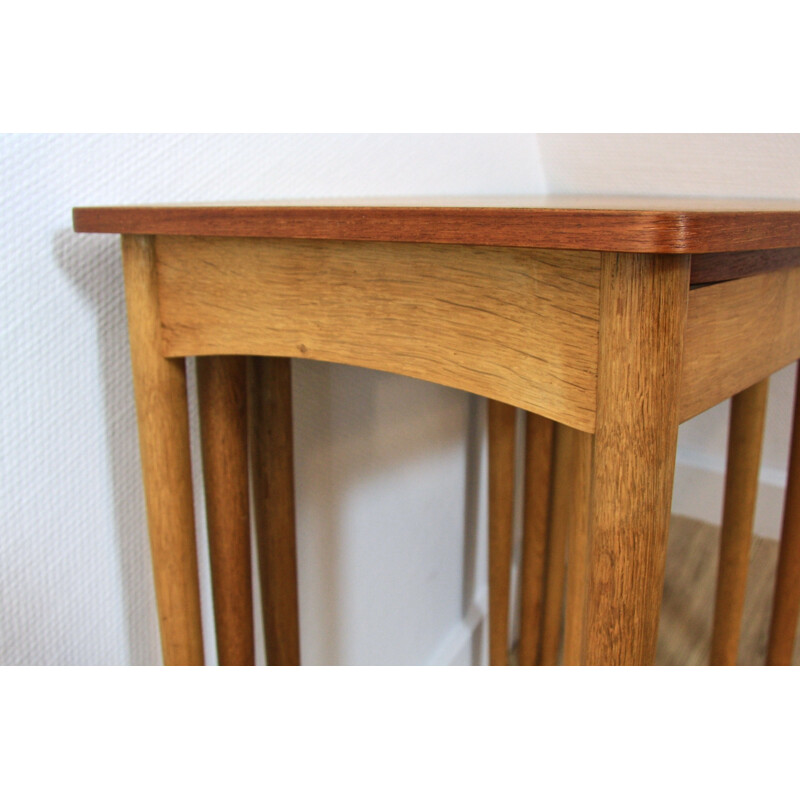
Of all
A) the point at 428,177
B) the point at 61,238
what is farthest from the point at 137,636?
the point at 428,177

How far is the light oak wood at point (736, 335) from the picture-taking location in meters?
0.40

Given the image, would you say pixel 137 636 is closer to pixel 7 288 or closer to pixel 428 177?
pixel 7 288

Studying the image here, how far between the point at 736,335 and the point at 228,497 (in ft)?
1.43

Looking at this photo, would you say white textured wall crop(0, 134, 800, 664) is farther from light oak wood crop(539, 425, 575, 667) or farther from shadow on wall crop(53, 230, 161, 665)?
light oak wood crop(539, 425, 575, 667)

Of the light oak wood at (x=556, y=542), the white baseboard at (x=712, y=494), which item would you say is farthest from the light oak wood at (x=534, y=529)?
the white baseboard at (x=712, y=494)

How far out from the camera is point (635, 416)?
38 centimetres

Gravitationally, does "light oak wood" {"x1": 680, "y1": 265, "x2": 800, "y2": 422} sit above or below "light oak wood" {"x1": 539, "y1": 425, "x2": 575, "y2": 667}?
above

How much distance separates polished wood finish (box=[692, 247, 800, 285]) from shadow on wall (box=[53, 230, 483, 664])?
1.51ft

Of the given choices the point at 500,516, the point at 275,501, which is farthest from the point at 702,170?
the point at 275,501

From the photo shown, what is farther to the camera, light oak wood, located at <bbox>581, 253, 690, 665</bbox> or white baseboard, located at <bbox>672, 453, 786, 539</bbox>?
white baseboard, located at <bbox>672, 453, 786, 539</bbox>

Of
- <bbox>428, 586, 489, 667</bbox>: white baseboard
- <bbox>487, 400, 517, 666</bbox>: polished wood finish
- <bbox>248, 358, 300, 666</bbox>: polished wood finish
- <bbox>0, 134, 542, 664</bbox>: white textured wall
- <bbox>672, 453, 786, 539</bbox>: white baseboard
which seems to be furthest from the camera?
<bbox>672, 453, 786, 539</bbox>: white baseboard

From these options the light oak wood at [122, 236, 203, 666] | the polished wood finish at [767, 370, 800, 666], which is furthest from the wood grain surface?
the polished wood finish at [767, 370, 800, 666]

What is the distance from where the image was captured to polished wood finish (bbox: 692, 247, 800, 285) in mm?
385

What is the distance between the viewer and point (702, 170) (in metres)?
0.95
